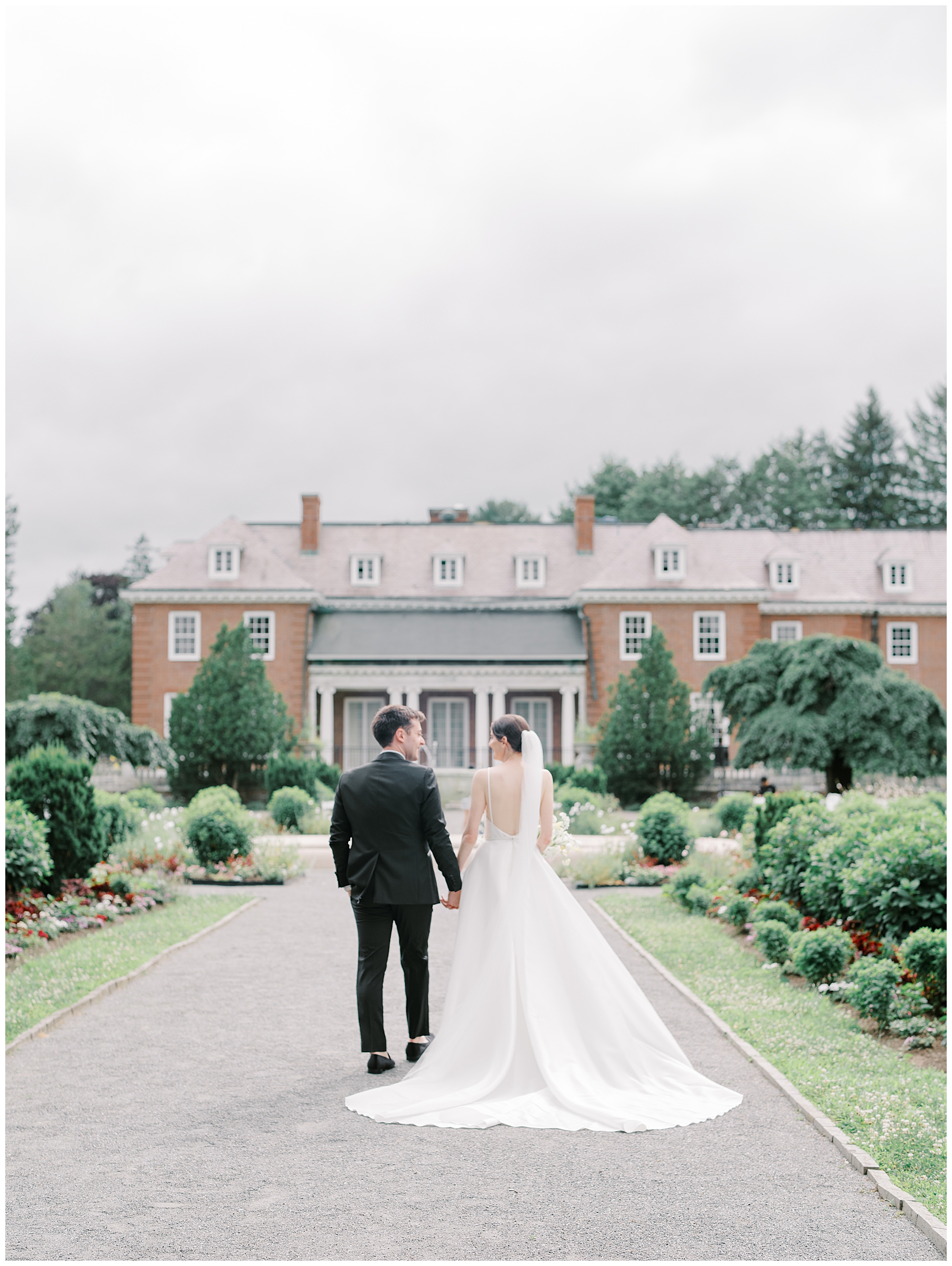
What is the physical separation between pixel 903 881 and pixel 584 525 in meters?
33.5

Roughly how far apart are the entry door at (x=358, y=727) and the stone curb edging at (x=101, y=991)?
24836mm

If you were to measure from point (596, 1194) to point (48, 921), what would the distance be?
8.35 m

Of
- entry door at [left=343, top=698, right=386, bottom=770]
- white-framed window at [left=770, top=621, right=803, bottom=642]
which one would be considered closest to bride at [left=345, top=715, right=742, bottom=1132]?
entry door at [left=343, top=698, right=386, bottom=770]

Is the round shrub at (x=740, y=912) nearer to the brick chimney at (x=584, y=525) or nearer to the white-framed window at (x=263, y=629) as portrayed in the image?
the white-framed window at (x=263, y=629)

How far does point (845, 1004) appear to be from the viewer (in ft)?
28.4

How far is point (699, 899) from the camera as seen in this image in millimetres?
13281

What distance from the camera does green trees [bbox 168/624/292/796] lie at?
3017 centimetres

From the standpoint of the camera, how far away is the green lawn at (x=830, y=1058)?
5289 mm

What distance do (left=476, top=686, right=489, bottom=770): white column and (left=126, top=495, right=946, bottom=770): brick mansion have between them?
0.35 ft

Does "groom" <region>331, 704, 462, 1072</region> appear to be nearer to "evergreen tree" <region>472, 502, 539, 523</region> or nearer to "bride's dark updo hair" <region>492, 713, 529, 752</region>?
"bride's dark updo hair" <region>492, 713, 529, 752</region>

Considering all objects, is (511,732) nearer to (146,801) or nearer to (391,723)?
(391,723)

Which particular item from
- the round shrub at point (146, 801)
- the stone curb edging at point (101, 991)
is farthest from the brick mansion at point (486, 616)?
the stone curb edging at point (101, 991)

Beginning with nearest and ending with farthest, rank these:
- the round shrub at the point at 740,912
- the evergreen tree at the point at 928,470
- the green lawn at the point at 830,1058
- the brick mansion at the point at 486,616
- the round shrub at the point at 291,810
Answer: the green lawn at the point at 830,1058 → the round shrub at the point at 740,912 → the round shrub at the point at 291,810 → the brick mansion at the point at 486,616 → the evergreen tree at the point at 928,470

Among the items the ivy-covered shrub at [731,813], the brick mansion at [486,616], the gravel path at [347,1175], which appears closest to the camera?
the gravel path at [347,1175]
